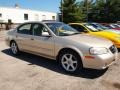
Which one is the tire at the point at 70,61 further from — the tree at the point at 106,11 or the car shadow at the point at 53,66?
the tree at the point at 106,11

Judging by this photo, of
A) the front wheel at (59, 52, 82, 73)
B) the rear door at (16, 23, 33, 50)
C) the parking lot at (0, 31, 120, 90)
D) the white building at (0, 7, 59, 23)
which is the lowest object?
the parking lot at (0, 31, 120, 90)

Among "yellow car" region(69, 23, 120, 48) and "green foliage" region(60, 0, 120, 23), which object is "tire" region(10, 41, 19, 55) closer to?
"yellow car" region(69, 23, 120, 48)

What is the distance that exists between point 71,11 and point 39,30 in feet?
118

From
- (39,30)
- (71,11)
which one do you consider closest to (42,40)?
(39,30)

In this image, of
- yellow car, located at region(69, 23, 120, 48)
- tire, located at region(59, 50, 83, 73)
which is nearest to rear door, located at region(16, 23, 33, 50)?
tire, located at region(59, 50, 83, 73)

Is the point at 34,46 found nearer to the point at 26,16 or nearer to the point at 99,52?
the point at 99,52

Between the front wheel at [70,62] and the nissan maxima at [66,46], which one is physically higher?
the nissan maxima at [66,46]

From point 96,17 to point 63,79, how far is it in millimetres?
41330

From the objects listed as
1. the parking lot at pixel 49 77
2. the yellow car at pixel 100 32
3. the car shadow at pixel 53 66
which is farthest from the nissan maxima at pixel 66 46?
the yellow car at pixel 100 32

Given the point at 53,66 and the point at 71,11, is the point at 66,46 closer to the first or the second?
the point at 53,66

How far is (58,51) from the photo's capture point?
623cm

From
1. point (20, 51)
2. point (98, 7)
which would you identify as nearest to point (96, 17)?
point (98, 7)

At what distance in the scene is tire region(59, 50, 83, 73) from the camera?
5.79m

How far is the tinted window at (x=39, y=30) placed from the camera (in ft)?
21.9
